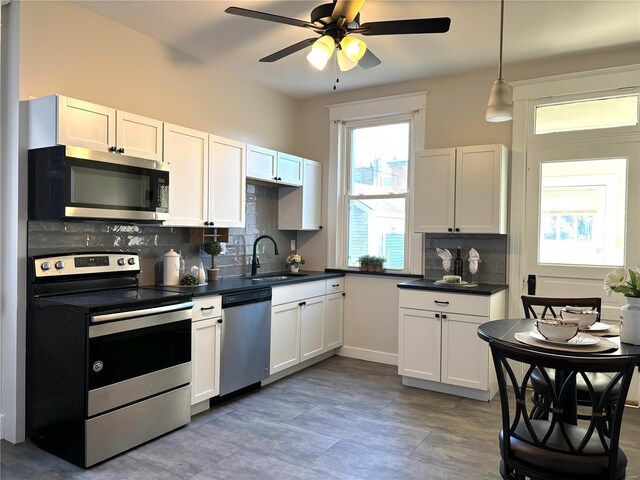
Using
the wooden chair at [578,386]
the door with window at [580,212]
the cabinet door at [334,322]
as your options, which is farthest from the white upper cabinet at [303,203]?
the wooden chair at [578,386]

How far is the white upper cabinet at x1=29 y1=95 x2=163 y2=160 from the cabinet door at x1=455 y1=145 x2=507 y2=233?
250cm

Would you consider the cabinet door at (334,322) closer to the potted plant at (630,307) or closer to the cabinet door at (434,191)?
the cabinet door at (434,191)

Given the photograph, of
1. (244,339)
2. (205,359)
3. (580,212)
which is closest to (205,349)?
(205,359)

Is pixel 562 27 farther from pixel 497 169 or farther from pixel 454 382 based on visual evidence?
pixel 454 382

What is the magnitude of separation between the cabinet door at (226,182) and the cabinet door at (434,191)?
156 cm

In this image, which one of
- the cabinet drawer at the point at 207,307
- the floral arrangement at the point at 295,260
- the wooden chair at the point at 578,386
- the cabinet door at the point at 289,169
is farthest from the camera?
the floral arrangement at the point at 295,260

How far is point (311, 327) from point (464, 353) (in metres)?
1.41

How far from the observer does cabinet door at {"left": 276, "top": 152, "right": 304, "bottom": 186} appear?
4523 millimetres

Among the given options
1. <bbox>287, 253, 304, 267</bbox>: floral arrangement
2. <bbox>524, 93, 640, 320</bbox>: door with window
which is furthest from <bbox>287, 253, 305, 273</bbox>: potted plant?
<bbox>524, 93, 640, 320</bbox>: door with window

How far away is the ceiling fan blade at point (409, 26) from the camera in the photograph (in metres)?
2.45

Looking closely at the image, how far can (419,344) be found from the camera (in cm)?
397

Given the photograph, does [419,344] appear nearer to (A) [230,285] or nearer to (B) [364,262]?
(B) [364,262]

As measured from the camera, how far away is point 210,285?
365 cm

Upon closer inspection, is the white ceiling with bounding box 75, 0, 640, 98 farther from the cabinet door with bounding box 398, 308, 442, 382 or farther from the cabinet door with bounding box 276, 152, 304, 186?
the cabinet door with bounding box 398, 308, 442, 382
